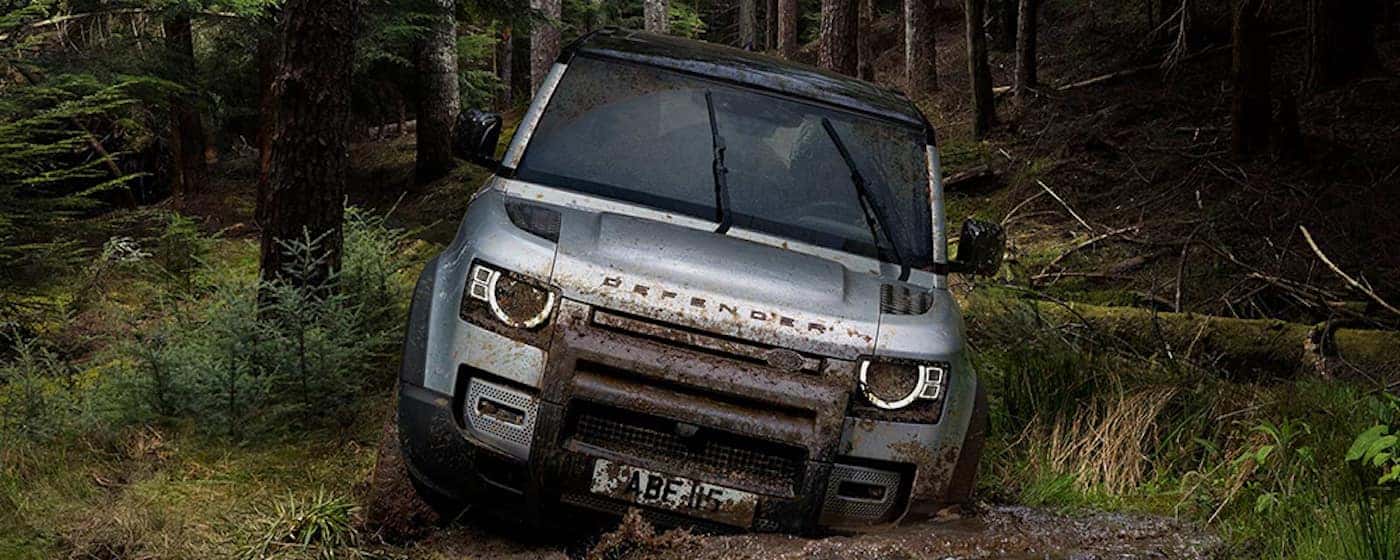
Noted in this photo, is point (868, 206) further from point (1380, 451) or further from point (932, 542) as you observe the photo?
point (1380, 451)

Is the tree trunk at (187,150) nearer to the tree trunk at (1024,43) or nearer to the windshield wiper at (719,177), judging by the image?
the tree trunk at (1024,43)

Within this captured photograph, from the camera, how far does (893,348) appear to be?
4.02m

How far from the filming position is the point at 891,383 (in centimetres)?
404

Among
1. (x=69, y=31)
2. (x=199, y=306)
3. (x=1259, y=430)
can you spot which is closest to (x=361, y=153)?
(x=69, y=31)

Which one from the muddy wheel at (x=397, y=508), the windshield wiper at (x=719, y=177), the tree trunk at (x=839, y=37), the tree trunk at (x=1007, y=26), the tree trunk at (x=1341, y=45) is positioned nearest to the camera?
the muddy wheel at (x=397, y=508)

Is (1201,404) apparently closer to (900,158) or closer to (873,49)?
(900,158)

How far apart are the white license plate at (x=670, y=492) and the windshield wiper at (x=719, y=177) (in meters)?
1.17

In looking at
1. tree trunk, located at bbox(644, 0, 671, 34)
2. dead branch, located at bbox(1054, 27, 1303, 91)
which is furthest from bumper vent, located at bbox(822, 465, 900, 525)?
tree trunk, located at bbox(644, 0, 671, 34)

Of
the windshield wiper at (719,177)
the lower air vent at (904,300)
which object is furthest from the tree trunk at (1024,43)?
the lower air vent at (904,300)

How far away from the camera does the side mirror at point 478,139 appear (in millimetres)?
5035

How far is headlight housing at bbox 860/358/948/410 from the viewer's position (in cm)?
399

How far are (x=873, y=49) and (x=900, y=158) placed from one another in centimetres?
3124

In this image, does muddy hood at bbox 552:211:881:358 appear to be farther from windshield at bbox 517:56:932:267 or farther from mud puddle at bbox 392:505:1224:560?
mud puddle at bbox 392:505:1224:560

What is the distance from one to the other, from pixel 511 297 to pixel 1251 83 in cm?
1086
